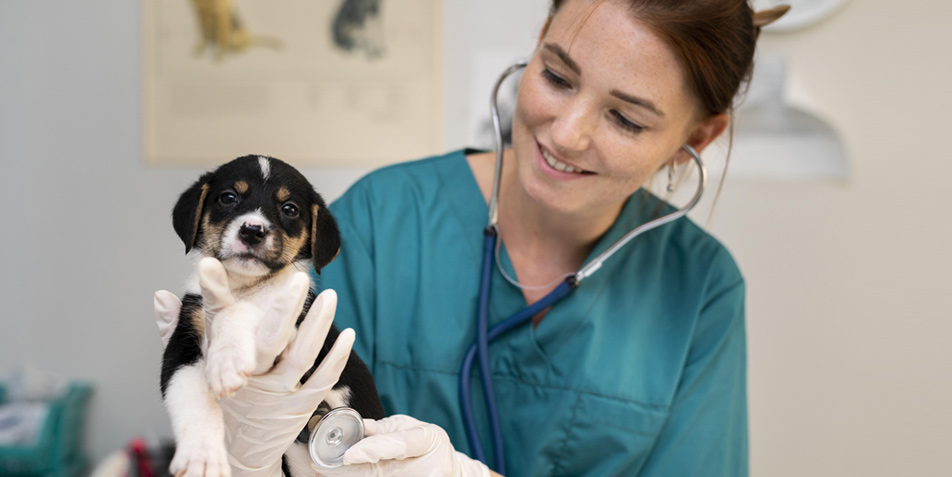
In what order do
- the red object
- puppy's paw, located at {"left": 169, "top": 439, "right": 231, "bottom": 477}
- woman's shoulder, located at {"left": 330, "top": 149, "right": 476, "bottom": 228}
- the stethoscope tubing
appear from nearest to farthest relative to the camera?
puppy's paw, located at {"left": 169, "top": 439, "right": 231, "bottom": 477}, the stethoscope tubing, woman's shoulder, located at {"left": 330, "top": 149, "right": 476, "bottom": 228}, the red object

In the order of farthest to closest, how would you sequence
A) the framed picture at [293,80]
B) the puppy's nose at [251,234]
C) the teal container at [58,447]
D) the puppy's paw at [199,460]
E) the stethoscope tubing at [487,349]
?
the framed picture at [293,80] → the teal container at [58,447] → the stethoscope tubing at [487,349] → the puppy's nose at [251,234] → the puppy's paw at [199,460]

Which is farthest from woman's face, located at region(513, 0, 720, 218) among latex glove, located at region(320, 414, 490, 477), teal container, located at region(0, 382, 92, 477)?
teal container, located at region(0, 382, 92, 477)

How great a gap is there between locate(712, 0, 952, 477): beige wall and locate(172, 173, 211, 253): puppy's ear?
185 centimetres

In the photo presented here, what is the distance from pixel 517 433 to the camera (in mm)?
1296

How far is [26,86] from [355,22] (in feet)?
3.91

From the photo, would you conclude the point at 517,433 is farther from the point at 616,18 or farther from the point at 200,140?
the point at 200,140

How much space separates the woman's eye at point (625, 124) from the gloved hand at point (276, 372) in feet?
2.12

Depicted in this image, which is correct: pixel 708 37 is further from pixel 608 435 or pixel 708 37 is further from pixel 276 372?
pixel 276 372

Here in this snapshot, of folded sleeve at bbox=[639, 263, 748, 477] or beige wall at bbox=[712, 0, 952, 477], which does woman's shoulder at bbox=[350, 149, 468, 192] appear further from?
beige wall at bbox=[712, 0, 952, 477]

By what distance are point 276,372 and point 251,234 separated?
0.56ft

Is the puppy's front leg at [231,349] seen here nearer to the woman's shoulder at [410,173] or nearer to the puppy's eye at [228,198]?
the puppy's eye at [228,198]

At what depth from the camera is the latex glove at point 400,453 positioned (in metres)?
0.84

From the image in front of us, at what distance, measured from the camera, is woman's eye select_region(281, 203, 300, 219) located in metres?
0.81

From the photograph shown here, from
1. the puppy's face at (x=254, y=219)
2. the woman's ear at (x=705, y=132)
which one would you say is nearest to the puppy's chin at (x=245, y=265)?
the puppy's face at (x=254, y=219)
